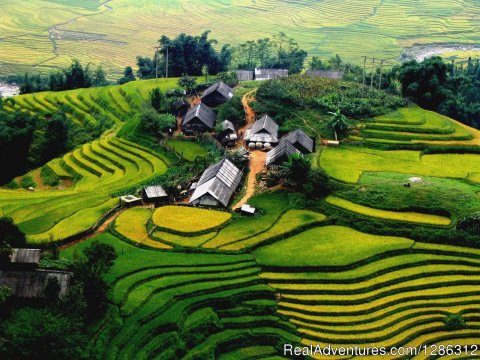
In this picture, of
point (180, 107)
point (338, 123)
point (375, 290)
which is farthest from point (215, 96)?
point (375, 290)

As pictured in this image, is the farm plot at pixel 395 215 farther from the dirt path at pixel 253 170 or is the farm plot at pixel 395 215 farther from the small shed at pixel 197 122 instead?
the small shed at pixel 197 122

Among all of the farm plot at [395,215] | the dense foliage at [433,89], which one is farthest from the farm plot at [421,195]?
the dense foliage at [433,89]

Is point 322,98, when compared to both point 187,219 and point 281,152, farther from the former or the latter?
point 187,219

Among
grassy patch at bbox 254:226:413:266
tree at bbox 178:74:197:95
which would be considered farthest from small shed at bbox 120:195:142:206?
tree at bbox 178:74:197:95

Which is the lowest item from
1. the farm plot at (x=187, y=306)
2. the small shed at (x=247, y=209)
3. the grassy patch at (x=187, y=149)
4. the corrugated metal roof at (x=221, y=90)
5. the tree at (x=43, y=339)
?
the farm plot at (x=187, y=306)

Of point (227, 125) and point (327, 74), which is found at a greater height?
point (327, 74)

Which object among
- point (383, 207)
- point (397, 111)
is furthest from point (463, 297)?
point (397, 111)
